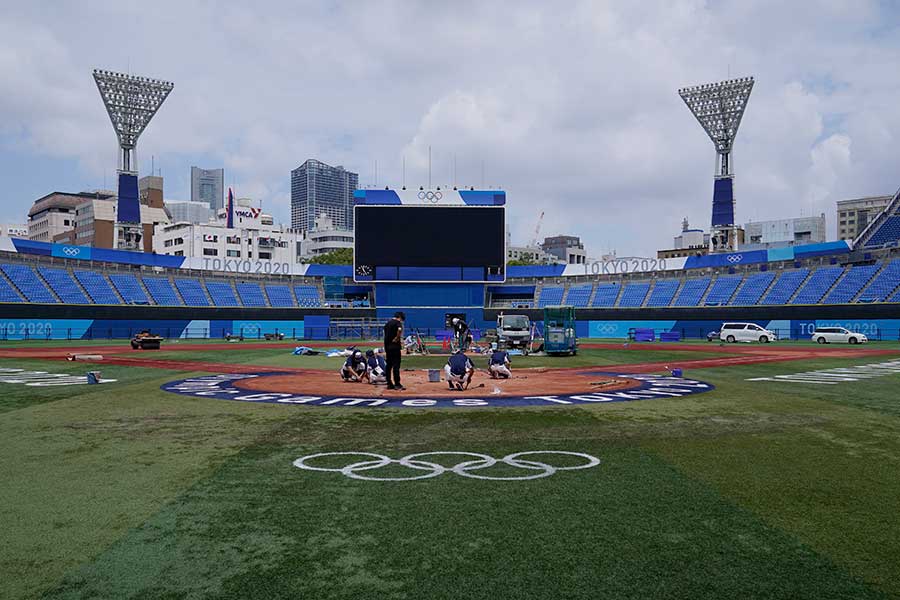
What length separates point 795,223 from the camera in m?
163

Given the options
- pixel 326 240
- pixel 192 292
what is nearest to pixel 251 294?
pixel 192 292

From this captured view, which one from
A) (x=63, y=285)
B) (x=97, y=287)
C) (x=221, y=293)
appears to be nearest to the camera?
(x=63, y=285)

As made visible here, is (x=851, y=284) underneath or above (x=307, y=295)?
above

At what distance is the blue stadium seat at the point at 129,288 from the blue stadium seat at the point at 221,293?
24.1 feet

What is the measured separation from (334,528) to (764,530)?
4181 mm

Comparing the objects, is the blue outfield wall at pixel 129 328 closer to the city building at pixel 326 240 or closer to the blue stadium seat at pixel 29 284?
the blue stadium seat at pixel 29 284

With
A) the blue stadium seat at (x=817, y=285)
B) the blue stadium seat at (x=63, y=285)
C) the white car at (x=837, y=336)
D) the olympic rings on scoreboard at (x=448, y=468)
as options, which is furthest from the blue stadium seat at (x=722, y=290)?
the blue stadium seat at (x=63, y=285)

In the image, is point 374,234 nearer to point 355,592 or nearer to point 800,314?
point 800,314

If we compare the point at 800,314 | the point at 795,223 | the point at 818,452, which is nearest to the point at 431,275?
the point at 800,314

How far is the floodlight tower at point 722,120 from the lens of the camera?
71.1m

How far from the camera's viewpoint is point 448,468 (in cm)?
840

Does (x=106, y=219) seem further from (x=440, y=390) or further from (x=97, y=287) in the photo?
(x=440, y=390)

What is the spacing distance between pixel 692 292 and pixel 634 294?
22.1ft

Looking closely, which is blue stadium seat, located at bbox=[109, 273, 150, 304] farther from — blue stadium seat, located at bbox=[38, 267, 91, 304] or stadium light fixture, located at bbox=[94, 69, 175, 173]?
stadium light fixture, located at bbox=[94, 69, 175, 173]
